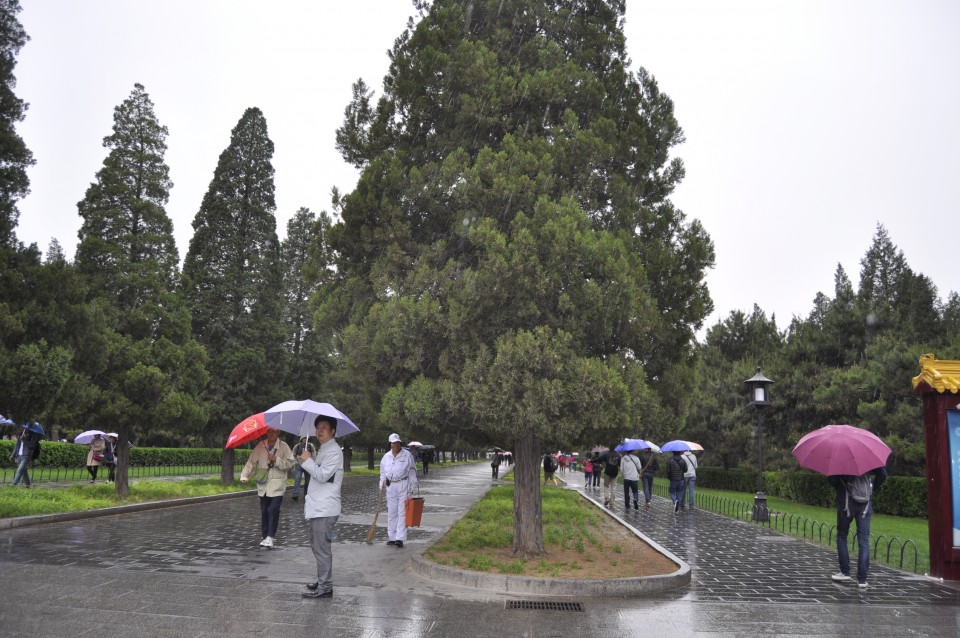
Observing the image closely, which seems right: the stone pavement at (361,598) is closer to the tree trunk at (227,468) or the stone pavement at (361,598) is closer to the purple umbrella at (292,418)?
the purple umbrella at (292,418)

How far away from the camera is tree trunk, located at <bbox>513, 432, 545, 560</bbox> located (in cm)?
970

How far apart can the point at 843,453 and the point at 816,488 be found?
16485 millimetres

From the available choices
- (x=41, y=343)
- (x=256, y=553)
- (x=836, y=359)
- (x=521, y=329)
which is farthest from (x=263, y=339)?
(x=836, y=359)

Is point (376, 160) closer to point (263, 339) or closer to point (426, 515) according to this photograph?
point (426, 515)

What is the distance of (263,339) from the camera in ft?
84.8

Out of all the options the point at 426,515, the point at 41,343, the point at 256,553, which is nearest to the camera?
the point at 256,553

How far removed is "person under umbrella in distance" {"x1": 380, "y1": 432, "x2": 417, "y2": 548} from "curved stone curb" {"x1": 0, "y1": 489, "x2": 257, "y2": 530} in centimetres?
634

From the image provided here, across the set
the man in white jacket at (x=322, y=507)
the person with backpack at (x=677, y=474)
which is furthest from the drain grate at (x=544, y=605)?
the person with backpack at (x=677, y=474)

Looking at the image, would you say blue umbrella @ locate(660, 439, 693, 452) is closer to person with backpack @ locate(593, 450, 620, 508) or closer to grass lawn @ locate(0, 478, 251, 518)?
person with backpack @ locate(593, 450, 620, 508)

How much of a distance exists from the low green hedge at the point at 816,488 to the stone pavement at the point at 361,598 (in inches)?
362

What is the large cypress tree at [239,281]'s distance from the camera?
80.6ft

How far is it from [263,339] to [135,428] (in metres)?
7.76

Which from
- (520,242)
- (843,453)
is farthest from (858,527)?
(520,242)

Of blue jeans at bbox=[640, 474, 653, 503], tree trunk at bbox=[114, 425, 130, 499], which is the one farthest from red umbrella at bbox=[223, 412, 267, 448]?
blue jeans at bbox=[640, 474, 653, 503]
